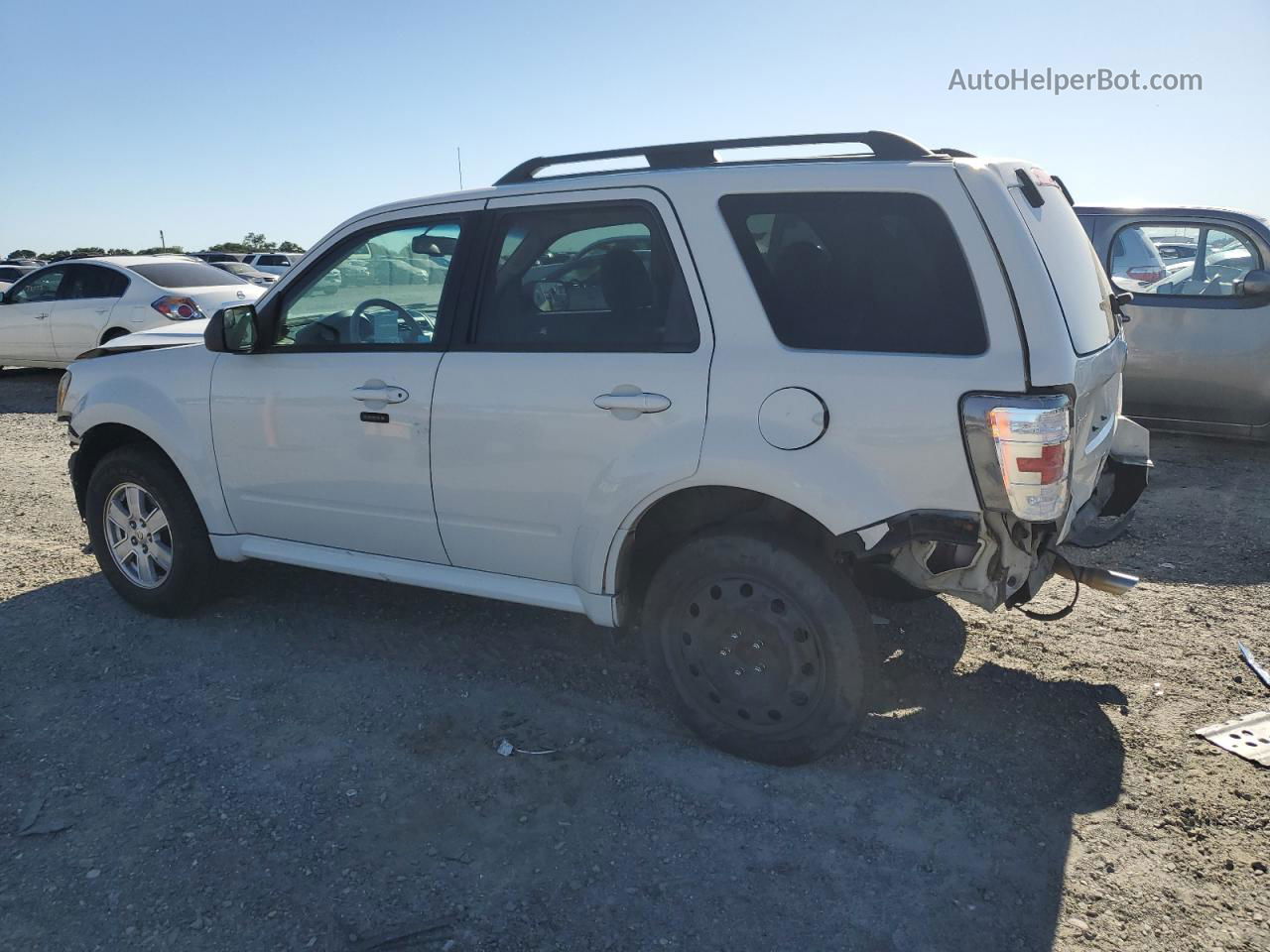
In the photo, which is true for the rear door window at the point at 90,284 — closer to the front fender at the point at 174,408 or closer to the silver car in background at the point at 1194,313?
the front fender at the point at 174,408

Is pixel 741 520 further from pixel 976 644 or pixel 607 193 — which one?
pixel 976 644

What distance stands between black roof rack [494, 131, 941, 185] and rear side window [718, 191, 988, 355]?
0.25 metres

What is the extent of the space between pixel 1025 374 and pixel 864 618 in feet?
3.03

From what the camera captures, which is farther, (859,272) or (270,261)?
(270,261)

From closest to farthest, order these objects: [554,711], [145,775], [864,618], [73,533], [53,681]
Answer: [864,618], [145,775], [554,711], [53,681], [73,533]

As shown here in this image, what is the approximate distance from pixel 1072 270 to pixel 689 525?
61.8 inches

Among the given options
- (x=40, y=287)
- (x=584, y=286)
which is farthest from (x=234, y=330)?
(x=40, y=287)

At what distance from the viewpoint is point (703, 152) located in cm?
354

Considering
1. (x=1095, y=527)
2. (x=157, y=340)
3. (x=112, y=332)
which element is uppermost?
(x=157, y=340)

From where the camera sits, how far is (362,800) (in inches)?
131

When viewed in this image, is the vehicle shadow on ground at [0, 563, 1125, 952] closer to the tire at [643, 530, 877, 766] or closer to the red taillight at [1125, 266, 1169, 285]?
the tire at [643, 530, 877, 766]

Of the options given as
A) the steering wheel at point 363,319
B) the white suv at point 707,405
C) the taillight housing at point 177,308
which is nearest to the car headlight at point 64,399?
A: the white suv at point 707,405

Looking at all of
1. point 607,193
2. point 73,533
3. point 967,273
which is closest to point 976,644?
point 967,273

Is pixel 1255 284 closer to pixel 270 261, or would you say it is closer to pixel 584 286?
pixel 584 286
